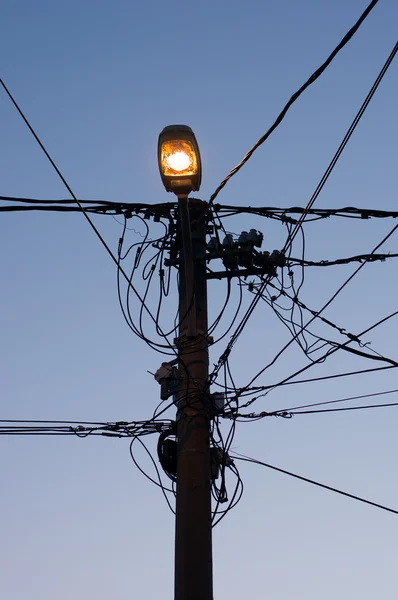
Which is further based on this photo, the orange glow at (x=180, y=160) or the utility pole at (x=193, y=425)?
the orange glow at (x=180, y=160)

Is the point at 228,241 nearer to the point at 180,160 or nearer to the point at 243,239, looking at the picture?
the point at 243,239

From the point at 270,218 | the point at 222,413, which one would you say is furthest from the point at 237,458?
the point at 270,218

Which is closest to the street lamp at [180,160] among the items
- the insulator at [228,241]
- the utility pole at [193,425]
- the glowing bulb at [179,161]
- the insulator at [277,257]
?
→ the glowing bulb at [179,161]

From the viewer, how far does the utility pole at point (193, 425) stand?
5.57 m

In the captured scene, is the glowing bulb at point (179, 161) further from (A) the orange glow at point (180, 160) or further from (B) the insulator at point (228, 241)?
(B) the insulator at point (228, 241)

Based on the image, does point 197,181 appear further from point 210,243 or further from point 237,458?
point 237,458

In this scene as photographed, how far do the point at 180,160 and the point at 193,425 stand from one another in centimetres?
198

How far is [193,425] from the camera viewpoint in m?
6.22

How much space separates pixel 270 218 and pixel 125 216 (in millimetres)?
1351

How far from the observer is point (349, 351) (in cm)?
750

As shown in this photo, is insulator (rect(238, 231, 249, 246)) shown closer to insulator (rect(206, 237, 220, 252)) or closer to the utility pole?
insulator (rect(206, 237, 220, 252))

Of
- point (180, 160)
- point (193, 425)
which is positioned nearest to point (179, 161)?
point (180, 160)

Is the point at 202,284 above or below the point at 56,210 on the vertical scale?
below

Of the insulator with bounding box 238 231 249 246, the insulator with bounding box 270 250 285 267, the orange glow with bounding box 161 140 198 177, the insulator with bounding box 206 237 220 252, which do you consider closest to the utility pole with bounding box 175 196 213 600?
the insulator with bounding box 206 237 220 252
